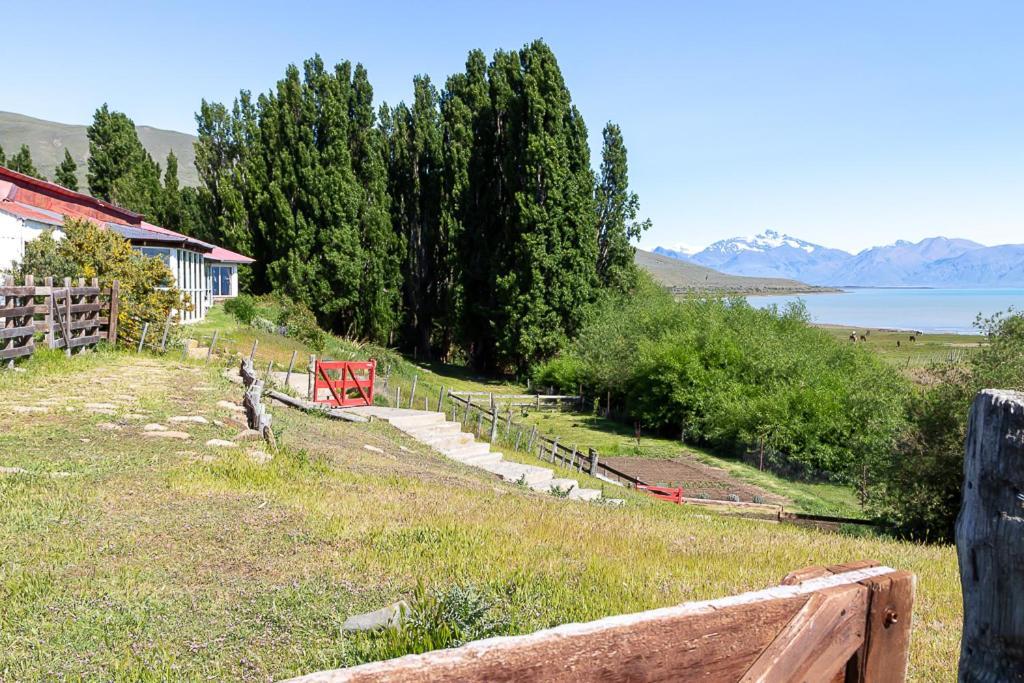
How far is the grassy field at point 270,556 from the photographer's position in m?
4.60

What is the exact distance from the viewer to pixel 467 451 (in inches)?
784

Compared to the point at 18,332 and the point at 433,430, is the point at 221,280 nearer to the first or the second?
the point at 433,430

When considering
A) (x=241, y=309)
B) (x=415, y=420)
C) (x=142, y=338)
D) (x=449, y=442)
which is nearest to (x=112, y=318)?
(x=142, y=338)

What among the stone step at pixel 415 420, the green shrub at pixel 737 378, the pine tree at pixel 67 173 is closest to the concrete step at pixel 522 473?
the stone step at pixel 415 420

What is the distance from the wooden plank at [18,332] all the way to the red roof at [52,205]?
1382 centimetres

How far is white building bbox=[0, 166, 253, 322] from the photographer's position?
26406 mm

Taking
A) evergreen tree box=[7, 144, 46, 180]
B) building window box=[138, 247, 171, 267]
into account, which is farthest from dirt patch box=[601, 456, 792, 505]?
evergreen tree box=[7, 144, 46, 180]

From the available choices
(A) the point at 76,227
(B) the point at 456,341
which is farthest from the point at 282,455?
(B) the point at 456,341

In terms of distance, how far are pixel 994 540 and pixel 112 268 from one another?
77.1 ft

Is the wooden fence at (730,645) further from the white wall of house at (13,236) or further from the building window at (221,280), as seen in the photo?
the building window at (221,280)

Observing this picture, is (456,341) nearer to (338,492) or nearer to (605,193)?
(605,193)

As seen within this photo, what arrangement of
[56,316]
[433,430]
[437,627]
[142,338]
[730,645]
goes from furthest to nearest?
[433,430] → [142,338] → [56,316] → [437,627] → [730,645]

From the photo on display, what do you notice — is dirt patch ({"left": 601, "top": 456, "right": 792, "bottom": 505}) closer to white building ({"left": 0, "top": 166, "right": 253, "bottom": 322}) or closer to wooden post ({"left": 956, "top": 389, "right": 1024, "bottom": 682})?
white building ({"left": 0, "top": 166, "right": 253, "bottom": 322})

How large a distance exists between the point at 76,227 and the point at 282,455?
52.7ft
